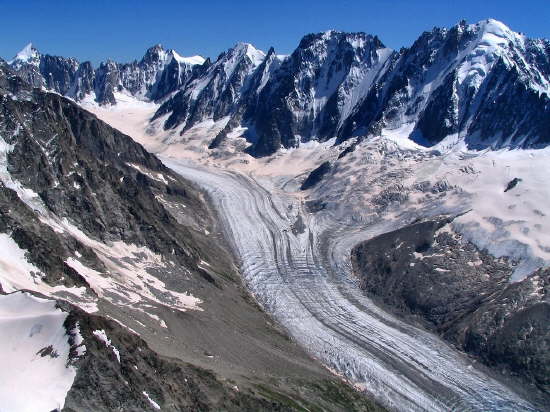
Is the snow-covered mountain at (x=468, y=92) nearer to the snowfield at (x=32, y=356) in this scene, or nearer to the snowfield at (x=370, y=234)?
the snowfield at (x=370, y=234)

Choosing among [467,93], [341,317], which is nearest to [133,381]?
[341,317]

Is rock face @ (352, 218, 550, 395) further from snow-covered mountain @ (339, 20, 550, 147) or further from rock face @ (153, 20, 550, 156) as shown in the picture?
snow-covered mountain @ (339, 20, 550, 147)

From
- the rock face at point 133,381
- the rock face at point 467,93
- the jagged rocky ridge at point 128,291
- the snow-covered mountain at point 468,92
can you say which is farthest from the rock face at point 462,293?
the snow-covered mountain at point 468,92

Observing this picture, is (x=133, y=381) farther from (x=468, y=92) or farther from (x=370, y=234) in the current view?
(x=468, y=92)

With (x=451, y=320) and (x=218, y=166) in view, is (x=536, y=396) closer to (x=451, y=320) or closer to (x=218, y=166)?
(x=451, y=320)

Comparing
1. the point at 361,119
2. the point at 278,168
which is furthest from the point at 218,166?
the point at 361,119
